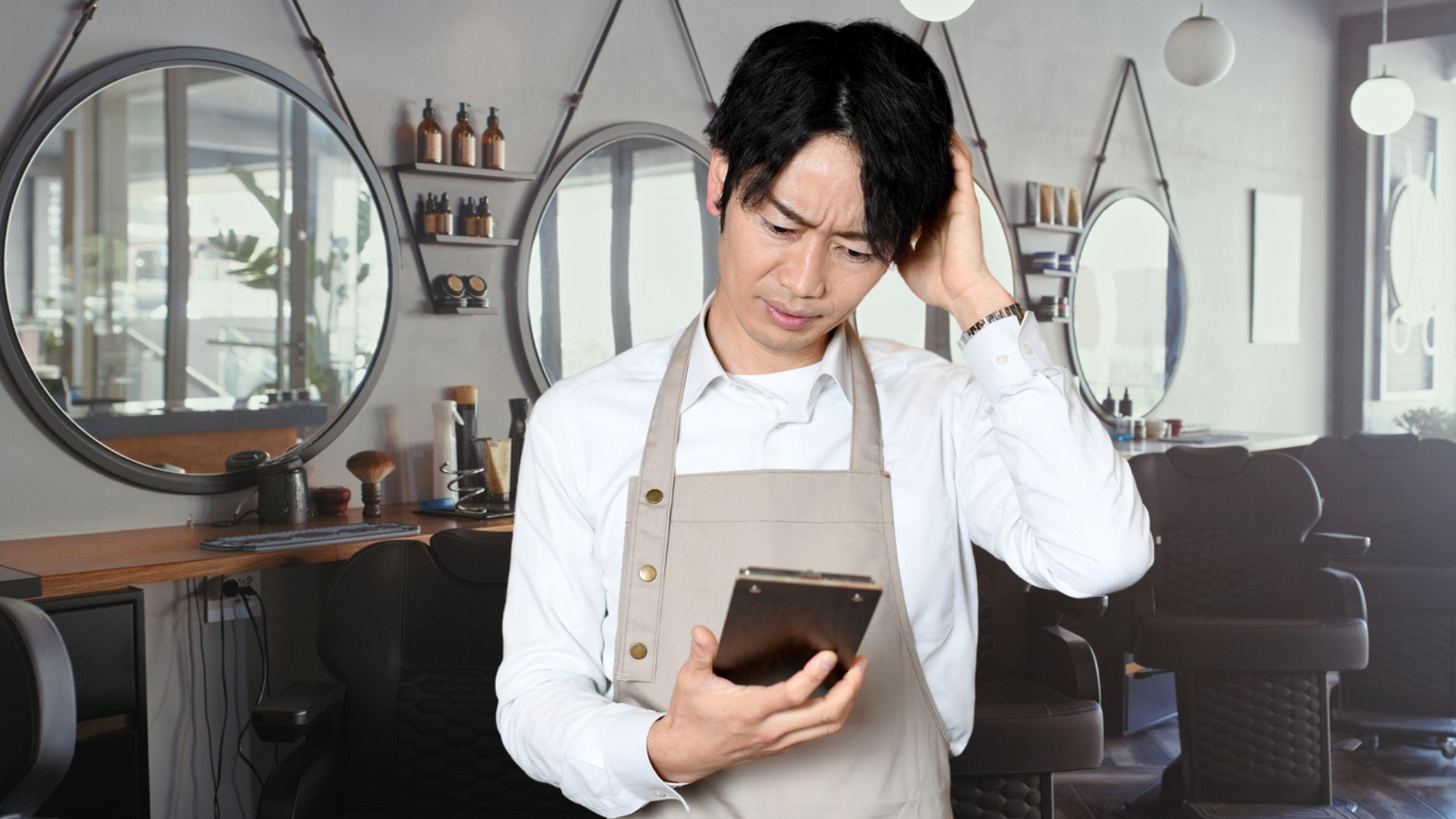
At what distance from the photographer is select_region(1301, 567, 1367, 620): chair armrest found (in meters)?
4.02

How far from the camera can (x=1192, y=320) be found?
6992 millimetres

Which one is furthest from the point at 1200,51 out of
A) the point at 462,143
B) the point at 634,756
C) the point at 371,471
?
the point at 634,756

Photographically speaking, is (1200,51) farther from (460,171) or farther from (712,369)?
(712,369)

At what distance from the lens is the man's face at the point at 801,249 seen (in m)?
1.34

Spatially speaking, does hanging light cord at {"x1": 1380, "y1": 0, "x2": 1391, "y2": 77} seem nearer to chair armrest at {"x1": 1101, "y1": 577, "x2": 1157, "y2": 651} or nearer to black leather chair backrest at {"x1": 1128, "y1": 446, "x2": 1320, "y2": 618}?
black leather chair backrest at {"x1": 1128, "y1": 446, "x2": 1320, "y2": 618}

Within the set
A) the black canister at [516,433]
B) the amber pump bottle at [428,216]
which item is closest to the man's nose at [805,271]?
the black canister at [516,433]

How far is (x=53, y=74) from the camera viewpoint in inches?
116

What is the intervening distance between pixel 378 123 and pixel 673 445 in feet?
8.11

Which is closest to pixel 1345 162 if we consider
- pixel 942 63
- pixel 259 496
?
pixel 942 63

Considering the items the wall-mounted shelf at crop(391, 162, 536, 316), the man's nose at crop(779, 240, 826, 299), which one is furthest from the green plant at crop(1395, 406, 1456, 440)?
the man's nose at crop(779, 240, 826, 299)

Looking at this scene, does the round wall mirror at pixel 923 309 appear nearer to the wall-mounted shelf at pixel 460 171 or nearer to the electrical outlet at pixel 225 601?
the wall-mounted shelf at pixel 460 171

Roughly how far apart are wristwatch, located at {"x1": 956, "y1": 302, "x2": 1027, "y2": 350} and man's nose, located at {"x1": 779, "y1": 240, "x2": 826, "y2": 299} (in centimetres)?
18

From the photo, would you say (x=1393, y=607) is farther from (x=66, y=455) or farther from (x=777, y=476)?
(x=66, y=455)

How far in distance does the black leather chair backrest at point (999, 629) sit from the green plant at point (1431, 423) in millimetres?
4955
